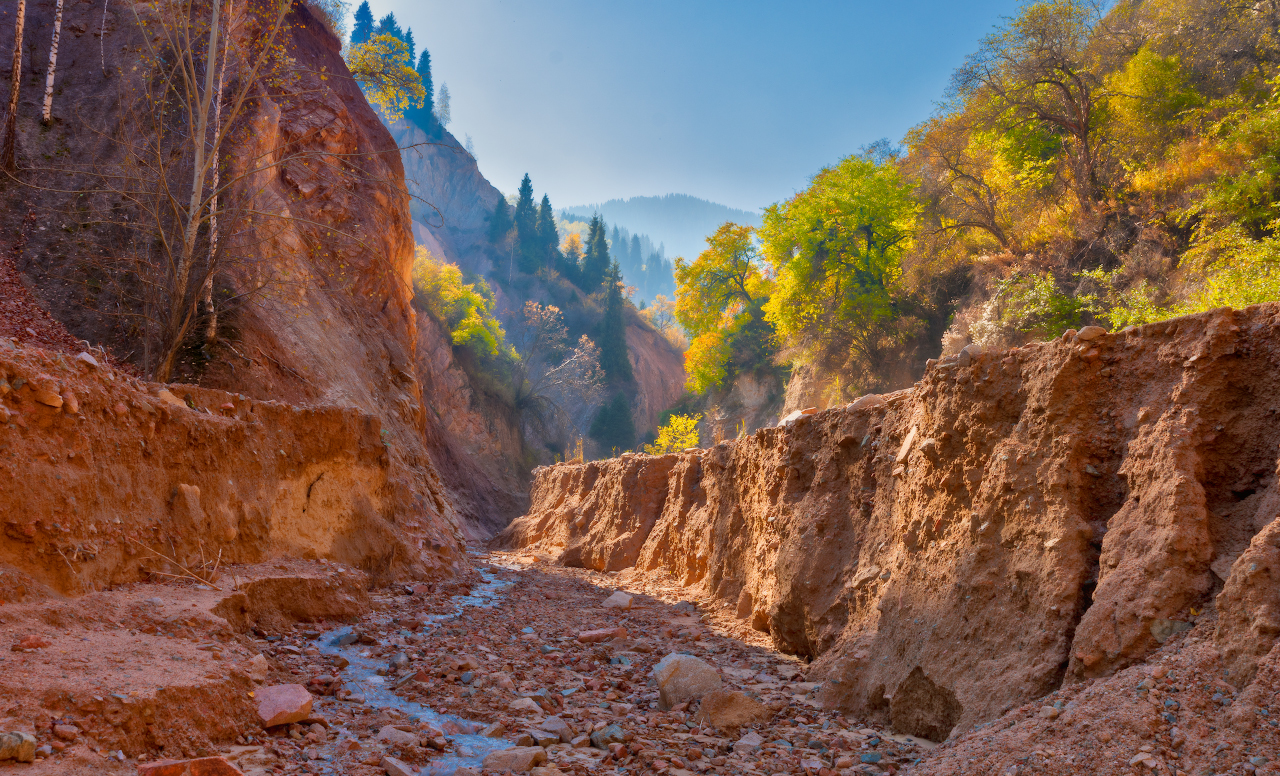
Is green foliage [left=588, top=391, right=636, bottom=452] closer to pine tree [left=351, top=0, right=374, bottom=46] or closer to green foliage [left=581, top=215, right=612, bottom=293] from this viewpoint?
green foliage [left=581, top=215, right=612, bottom=293]

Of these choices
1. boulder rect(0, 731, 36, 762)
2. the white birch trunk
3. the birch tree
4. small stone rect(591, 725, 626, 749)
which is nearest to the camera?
boulder rect(0, 731, 36, 762)

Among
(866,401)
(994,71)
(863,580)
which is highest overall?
(994,71)

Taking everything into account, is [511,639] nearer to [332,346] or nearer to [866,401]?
[866,401]

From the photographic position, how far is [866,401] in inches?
286

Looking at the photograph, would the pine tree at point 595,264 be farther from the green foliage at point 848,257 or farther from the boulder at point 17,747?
the boulder at point 17,747

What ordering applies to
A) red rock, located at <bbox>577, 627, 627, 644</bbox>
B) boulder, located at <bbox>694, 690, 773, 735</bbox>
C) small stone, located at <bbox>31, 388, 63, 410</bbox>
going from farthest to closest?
red rock, located at <bbox>577, 627, 627, 644</bbox>
boulder, located at <bbox>694, 690, 773, 735</bbox>
small stone, located at <bbox>31, 388, 63, 410</bbox>

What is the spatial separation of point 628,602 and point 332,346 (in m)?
8.80

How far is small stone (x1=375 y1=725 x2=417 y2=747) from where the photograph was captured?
3.67 meters

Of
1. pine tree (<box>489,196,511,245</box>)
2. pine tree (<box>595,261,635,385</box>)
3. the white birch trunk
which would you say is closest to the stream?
the white birch trunk

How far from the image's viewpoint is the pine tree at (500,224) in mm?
69375

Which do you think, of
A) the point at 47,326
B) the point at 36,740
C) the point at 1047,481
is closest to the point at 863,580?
the point at 1047,481

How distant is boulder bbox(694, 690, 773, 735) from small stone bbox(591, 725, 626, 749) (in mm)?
701

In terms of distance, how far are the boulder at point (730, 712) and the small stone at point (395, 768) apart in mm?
2091

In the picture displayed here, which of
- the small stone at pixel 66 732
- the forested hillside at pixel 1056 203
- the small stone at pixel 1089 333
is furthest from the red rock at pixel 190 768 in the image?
the forested hillside at pixel 1056 203
